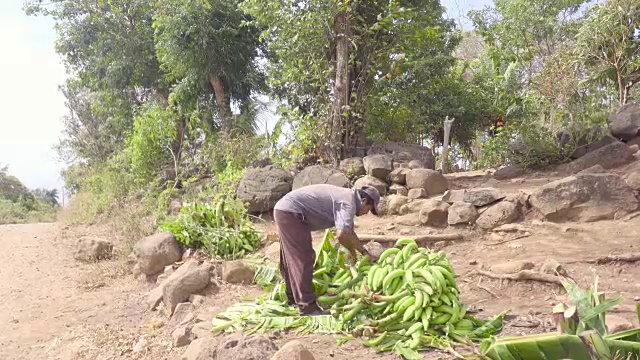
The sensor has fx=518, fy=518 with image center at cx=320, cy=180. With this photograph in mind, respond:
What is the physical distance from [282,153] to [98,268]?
416 cm

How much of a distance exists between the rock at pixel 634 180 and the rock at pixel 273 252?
15.0 feet

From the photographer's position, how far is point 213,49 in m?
14.0

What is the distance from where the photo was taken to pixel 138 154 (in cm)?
1462

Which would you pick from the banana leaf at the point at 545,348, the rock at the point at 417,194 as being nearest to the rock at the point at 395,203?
the rock at the point at 417,194

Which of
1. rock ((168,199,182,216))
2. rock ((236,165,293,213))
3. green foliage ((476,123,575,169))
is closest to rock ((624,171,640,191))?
green foliage ((476,123,575,169))

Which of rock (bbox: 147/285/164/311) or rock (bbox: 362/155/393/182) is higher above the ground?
rock (bbox: 362/155/393/182)

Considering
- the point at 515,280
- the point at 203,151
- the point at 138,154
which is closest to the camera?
the point at 515,280

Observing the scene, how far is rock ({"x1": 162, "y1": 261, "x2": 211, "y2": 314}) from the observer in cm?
617

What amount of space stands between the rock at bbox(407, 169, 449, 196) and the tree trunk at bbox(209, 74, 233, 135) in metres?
7.41

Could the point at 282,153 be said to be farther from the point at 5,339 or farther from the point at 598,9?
the point at 598,9

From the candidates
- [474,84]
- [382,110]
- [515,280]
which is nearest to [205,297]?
[515,280]

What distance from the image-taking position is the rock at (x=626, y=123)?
30.3 ft

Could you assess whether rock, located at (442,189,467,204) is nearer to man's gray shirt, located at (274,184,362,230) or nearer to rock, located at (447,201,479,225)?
rock, located at (447,201,479,225)

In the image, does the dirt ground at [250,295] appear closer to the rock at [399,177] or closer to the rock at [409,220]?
the rock at [409,220]
